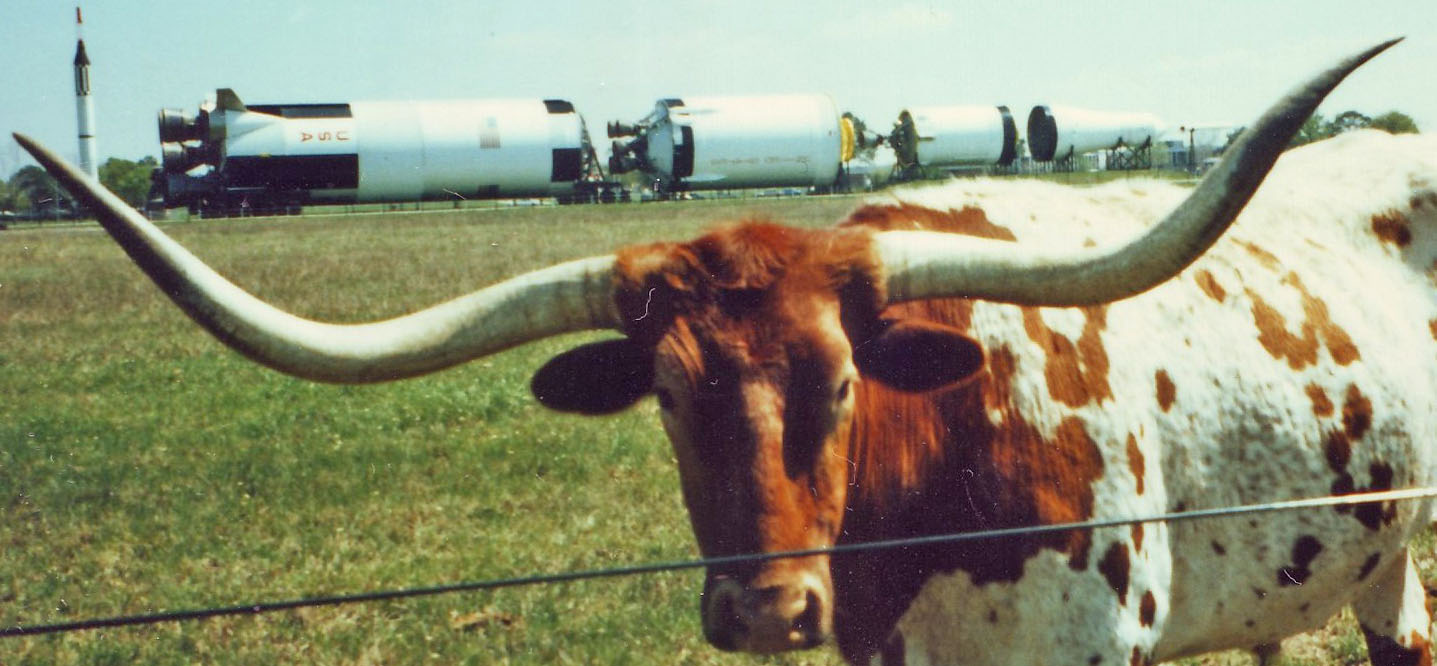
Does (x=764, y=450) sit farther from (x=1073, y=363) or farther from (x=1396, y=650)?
(x=1396, y=650)

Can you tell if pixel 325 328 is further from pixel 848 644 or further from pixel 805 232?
pixel 848 644

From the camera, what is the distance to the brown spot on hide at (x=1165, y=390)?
344 centimetres

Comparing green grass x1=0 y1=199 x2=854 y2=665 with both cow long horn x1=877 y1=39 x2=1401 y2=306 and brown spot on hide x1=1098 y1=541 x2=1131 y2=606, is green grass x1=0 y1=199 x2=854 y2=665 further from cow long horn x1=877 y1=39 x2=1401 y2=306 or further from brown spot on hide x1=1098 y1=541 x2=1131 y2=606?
brown spot on hide x1=1098 y1=541 x2=1131 y2=606

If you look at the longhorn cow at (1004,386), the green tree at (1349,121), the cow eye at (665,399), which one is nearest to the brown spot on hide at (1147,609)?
the longhorn cow at (1004,386)

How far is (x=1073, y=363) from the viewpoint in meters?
3.31

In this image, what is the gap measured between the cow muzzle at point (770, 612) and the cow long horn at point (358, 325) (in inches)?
28.5

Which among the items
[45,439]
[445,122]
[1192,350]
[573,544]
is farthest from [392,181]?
[1192,350]

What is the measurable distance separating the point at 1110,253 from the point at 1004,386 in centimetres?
56

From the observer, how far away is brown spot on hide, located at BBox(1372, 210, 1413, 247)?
4355 mm

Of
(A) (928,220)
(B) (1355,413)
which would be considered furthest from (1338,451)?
(A) (928,220)

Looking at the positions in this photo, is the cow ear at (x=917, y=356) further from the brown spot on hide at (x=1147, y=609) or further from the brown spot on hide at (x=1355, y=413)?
the brown spot on hide at (x=1355, y=413)

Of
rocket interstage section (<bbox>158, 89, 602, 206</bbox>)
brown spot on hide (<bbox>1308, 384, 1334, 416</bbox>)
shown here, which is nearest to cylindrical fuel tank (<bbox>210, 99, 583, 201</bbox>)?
rocket interstage section (<bbox>158, 89, 602, 206</bbox>)

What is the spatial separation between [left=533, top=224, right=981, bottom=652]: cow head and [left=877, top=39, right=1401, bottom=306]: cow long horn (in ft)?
0.34

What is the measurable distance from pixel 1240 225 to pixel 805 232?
184 centimetres
